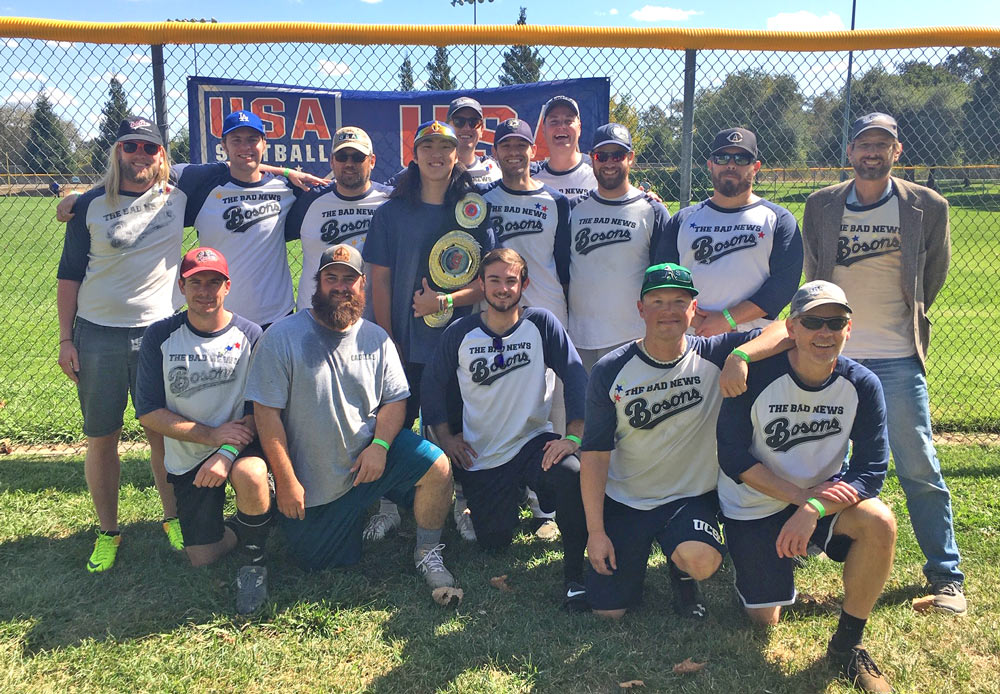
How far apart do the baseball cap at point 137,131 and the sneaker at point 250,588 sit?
236 cm

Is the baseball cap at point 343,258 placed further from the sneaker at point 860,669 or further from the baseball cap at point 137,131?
the sneaker at point 860,669

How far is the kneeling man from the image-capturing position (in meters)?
3.25

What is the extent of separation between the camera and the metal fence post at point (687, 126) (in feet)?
16.9

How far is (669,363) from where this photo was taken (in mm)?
3656

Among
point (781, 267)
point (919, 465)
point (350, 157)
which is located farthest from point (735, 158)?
point (350, 157)

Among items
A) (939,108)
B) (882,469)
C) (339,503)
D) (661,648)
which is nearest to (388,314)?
(339,503)

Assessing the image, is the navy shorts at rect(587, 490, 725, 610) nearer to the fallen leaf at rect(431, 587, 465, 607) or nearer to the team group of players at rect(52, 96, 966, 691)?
the team group of players at rect(52, 96, 966, 691)

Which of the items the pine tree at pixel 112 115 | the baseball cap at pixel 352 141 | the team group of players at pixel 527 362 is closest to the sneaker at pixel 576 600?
the team group of players at pixel 527 362

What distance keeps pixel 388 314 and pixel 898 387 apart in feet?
9.22

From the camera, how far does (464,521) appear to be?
4633mm

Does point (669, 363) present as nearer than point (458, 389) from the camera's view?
Yes

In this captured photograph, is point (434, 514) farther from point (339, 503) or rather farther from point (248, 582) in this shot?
Result: point (248, 582)

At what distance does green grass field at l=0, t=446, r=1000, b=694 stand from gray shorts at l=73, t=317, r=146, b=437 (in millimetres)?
739

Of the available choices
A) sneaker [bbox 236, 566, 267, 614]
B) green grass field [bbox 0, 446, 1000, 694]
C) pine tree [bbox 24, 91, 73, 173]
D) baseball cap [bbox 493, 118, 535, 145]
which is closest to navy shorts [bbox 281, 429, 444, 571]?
green grass field [bbox 0, 446, 1000, 694]
